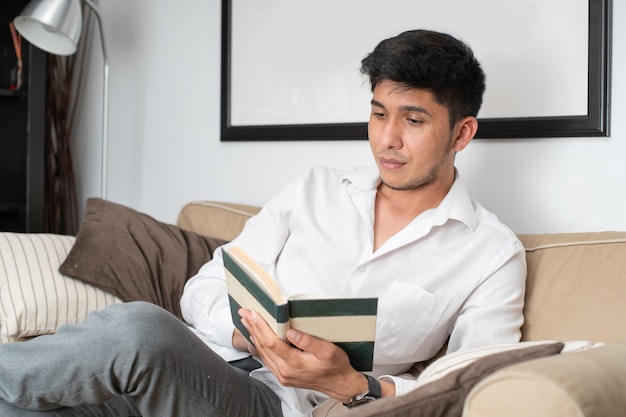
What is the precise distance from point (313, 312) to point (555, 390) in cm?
50

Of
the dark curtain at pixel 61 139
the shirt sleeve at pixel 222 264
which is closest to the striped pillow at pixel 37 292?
the shirt sleeve at pixel 222 264

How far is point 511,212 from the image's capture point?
2154 millimetres

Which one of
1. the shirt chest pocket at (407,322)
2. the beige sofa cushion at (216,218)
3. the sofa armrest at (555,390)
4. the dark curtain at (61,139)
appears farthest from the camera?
the dark curtain at (61,139)

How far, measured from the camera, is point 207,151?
2.87 metres

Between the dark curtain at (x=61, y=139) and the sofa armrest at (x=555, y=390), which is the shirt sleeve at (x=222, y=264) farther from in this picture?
the dark curtain at (x=61, y=139)

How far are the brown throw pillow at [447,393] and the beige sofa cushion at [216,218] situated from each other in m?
1.29

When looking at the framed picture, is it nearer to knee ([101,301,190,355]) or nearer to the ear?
the ear

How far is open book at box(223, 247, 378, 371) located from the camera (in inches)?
52.6

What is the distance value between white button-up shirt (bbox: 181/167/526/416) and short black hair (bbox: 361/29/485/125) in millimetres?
212

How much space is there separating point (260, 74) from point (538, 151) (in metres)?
1.00

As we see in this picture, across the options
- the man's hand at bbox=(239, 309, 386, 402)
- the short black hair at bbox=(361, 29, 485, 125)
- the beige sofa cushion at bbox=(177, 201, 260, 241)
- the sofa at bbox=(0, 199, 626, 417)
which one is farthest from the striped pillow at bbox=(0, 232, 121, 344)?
the short black hair at bbox=(361, 29, 485, 125)

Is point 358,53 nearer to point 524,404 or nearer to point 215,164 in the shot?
point 215,164

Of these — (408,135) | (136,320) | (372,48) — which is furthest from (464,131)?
(136,320)

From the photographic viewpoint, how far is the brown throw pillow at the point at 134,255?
6.95 ft
